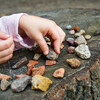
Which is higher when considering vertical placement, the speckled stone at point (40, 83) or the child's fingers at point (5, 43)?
the child's fingers at point (5, 43)

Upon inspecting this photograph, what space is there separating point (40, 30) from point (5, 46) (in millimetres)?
238

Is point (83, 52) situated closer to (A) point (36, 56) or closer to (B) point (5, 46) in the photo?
(A) point (36, 56)

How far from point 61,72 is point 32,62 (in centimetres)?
23

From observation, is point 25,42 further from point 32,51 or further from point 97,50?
point 97,50

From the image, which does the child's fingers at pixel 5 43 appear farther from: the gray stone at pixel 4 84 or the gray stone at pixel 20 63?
the gray stone at pixel 4 84

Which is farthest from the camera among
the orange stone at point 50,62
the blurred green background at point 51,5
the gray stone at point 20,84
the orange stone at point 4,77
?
the blurred green background at point 51,5

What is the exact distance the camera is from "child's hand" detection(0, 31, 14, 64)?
0.95 metres

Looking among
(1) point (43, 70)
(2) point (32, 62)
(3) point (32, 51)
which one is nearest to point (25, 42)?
(3) point (32, 51)

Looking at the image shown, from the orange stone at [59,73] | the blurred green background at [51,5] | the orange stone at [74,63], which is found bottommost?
the blurred green background at [51,5]

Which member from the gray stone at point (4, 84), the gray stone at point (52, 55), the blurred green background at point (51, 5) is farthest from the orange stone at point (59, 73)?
the blurred green background at point (51, 5)

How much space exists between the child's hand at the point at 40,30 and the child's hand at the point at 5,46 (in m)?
0.13

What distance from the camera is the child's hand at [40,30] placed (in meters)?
0.97

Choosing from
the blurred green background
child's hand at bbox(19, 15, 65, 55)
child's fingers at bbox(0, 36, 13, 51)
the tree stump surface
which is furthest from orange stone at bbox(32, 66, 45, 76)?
the blurred green background

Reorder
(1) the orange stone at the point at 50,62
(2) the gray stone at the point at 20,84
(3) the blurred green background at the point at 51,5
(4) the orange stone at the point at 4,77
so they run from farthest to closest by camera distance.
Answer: (3) the blurred green background at the point at 51,5, (1) the orange stone at the point at 50,62, (4) the orange stone at the point at 4,77, (2) the gray stone at the point at 20,84
